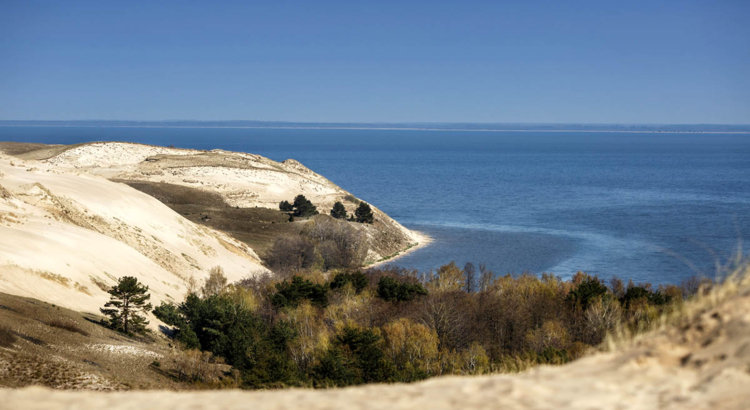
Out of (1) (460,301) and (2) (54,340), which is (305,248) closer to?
(1) (460,301)

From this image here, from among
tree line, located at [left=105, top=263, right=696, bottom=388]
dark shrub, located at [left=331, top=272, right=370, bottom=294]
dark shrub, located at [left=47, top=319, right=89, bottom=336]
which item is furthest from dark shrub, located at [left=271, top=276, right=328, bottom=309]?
dark shrub, located at [left=47, top=319, right=89, bottom=336]

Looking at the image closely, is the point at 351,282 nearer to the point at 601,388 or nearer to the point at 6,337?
the point at 6,337

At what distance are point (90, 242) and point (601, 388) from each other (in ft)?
134

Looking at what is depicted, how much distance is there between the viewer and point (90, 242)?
135 feet

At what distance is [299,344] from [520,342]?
12292 millimetres

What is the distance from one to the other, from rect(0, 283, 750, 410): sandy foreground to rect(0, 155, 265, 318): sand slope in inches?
1001

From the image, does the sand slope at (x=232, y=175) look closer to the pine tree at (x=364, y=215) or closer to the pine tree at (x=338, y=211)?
the pine tree at (x=364, y=215)

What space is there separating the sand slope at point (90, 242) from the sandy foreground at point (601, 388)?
2542 cm

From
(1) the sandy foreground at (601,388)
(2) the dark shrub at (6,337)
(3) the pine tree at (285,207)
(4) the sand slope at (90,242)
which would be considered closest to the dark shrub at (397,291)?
(4) the sand slope at (90,242)

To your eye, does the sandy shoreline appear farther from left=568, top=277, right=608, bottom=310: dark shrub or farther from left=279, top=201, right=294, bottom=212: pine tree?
left=568, top=277, right=608, bottom=310: dark shrub

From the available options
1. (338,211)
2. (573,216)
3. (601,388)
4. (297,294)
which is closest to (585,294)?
(297,294)

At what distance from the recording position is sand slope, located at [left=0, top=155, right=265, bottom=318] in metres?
32.9

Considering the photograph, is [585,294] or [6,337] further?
[585,294]

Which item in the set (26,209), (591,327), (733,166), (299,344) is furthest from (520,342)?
(733,166)
